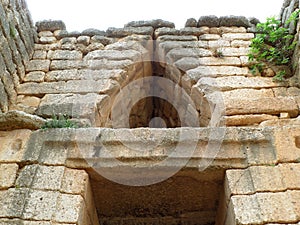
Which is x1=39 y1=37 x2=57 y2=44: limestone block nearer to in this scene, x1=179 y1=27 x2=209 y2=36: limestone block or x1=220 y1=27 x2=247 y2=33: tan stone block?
x1=179 y1=27 x2=209 y2=36: limestone block

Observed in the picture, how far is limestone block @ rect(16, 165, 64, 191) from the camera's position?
3.18m

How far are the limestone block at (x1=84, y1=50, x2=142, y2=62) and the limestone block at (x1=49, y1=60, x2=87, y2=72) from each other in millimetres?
143

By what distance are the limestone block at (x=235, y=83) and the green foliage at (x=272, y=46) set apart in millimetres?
133

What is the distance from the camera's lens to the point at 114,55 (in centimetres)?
512

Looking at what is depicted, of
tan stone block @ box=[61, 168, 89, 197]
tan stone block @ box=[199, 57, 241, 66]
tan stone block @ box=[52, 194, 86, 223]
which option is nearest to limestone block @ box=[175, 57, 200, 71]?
tan stone block @ box=[199, 57, 241, 66]

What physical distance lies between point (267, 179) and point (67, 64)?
2988mm

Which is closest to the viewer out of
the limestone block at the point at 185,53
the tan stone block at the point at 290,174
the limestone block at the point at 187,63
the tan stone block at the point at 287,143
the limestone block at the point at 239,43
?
the tan stone block at the point at 290,174

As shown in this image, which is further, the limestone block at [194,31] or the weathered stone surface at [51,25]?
the weathered stone surface at [51,25]

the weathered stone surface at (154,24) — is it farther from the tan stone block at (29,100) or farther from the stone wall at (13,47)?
the tan stone block at (29,100)

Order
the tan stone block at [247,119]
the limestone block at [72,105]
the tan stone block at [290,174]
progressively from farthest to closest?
the limestone block at [72,105] < the tan stone block at [247,119] < the tan stone block at [290,174]

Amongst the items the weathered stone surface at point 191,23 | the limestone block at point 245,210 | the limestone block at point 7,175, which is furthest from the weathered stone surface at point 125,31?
the limestone block at point 245,210

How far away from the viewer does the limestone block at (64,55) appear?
5105 millimetres

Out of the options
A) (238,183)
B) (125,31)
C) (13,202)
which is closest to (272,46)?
(125,31)

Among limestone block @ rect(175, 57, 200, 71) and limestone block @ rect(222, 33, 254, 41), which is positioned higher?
limestone block @ rect(222, 33, 254, 41)
